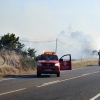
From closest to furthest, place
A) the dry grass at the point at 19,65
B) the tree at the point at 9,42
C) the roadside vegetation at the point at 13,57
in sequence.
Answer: the dry grass at the point at 19,65
the roadside vegetation at the point at 13,57
the tree at the point at 9,42

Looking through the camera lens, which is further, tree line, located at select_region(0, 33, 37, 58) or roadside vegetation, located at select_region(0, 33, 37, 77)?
tree line, located at select_region(0, 33, 37, 58)

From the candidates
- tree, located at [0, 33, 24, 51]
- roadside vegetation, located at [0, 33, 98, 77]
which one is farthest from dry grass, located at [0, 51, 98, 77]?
tree, located at [0, 33, 24, 51]

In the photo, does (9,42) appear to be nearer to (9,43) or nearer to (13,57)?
(9,43)

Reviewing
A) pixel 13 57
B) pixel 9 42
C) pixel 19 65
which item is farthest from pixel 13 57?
pixel 9 42

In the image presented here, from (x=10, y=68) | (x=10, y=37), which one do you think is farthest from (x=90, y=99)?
(x=10, y=37)

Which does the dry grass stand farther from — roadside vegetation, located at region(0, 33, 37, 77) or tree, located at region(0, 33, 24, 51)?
tree, located at region(0, 33, 24, 51)

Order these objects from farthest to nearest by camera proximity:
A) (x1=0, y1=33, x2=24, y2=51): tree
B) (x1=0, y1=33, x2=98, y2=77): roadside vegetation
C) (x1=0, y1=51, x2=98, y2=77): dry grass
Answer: (x1=0, y1=33, x2=24, y2=51): tree, (x1=0, y1=33, x2=98, y2=77): roadside vegetation, (x1=0, y1=51, x2=98, y2=77): dry grass

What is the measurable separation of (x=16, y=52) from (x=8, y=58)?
2.79 meters

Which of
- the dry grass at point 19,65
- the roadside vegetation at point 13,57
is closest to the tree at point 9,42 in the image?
the roadside vegetation at point 13,57

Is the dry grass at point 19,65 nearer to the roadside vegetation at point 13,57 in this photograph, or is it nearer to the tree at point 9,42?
the roadside vegetation at point 13,57

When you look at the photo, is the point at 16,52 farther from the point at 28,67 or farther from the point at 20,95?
the point at 20,95

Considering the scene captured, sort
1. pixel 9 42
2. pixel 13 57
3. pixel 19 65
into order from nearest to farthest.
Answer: pixel 19 65 → pixel 13 57 → pixel 9 42

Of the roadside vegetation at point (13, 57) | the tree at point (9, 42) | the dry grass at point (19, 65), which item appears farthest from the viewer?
the tree at point (9, 42)

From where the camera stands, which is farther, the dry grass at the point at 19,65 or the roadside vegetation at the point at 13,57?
the roadside vegetation at the point at 13,57
